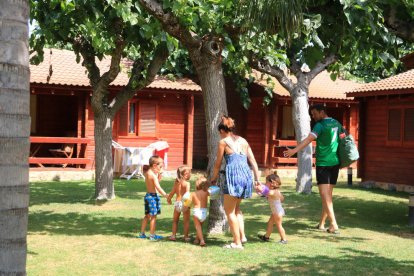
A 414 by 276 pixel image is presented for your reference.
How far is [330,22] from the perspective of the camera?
25.6 feet

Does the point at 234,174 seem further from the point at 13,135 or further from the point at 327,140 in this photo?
the point at 13,135

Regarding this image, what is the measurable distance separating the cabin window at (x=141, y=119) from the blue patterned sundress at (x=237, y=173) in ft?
46.1


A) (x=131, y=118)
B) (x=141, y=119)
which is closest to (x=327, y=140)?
(x=141, y=119)

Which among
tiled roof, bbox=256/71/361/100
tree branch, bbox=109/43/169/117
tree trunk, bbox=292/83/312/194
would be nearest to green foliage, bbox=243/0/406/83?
tree branch, bbox=109/43/169/117

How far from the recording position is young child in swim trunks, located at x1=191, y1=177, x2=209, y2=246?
7709 millimetres

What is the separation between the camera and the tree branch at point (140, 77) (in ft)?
40.0

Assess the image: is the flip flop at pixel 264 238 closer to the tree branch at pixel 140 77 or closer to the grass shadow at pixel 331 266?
the grass shadow at pixel 331 266

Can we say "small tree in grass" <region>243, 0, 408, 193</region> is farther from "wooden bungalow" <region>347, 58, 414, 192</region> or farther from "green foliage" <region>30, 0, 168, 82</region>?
"wooden bungalow" <region>347, 58, 414, 192</region>

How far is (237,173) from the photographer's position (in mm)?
7340

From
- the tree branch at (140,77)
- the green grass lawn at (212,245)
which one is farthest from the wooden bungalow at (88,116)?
the green grass lawn at (212,245)

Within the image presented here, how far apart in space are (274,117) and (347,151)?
46.6ft

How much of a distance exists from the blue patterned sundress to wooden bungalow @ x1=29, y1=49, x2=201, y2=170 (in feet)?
41.2

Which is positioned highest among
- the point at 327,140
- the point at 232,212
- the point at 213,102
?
the point at 213,102

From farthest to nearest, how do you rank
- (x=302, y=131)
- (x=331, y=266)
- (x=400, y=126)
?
(x=400, y=126), (x=302, y=131), (x=331, y=266)
